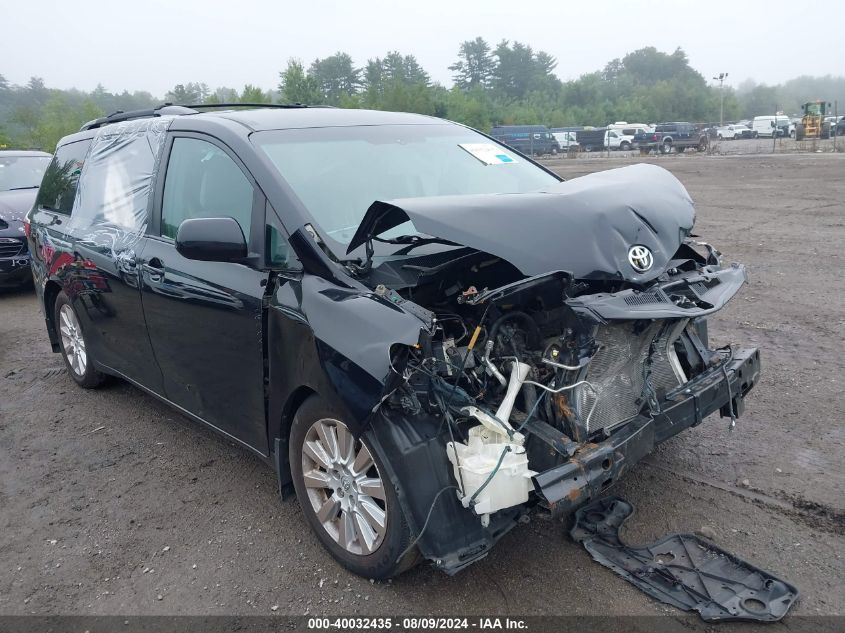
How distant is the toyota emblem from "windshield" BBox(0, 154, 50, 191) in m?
10.3

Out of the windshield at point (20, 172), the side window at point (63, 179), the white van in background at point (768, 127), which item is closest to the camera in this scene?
the side window at point (63, 179)

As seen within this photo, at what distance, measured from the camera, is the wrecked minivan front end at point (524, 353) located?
2.61 m

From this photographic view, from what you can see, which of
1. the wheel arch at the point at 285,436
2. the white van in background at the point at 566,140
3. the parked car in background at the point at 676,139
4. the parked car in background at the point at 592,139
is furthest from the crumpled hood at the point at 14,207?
the parked car in background at the point at 592,139

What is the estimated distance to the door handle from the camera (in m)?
3.83

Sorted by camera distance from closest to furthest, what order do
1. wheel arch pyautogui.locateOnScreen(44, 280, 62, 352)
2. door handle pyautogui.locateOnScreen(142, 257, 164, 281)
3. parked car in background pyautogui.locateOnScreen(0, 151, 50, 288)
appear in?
1. door handle pyautogui.locateOnScreen(142, 257, 164, 281)
2. wheel arch pyautogui.locateOnScreen(44, 280, 62, 352)
3. parked car in background pyautogui.locateOnScreen(0, 151, 50, 288)

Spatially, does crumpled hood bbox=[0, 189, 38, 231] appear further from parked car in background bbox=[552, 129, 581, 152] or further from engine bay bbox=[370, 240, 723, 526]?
→ parked car in background bbox=[552, 129, 581, 152]

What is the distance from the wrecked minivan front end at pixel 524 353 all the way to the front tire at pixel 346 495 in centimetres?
14

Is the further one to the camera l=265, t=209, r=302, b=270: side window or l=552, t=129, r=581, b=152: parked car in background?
l=552, t=129, r=581, b=152: parked car in background

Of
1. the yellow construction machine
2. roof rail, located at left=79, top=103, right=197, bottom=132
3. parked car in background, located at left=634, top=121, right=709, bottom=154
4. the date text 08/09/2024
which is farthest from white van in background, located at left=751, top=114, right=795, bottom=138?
the date text 08/09/2024

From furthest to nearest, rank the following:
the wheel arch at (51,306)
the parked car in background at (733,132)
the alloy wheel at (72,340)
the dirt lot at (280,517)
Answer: the parked car in background at (733,132), the wheel arch at (51,306), the alloy wheel at (72,340), the dirt lot at (280,517)

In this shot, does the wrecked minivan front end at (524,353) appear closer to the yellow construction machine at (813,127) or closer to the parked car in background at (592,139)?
the yellow construction machine at (813,127)

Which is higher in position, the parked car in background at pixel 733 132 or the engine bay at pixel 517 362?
the parked car in background at pixel 733 132

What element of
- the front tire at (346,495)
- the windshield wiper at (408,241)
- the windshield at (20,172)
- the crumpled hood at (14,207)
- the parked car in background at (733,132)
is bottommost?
the front tire at (346,495)

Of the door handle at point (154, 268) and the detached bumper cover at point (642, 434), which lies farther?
the door handle at point (154, 268)
